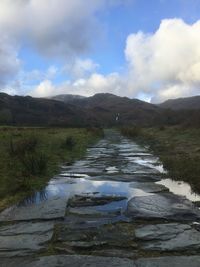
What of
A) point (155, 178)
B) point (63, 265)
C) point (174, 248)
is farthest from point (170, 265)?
point (155, 178)

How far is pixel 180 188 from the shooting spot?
10.7m

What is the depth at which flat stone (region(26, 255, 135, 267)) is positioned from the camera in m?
5.17

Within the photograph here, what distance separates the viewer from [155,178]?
1242cm

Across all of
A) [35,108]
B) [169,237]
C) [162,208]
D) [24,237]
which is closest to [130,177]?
[162,208]

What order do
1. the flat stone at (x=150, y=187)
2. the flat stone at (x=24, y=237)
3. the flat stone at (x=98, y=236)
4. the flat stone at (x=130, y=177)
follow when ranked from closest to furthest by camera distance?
the flat stone at (x=24, y=237) < the flat stone at (x=98, y=236) < the flat stone at (x=150, y=187) < the flat stone at (x=130, y=177)

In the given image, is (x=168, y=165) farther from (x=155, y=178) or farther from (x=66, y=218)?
(x=66, y=218)

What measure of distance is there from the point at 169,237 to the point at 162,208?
1.88m

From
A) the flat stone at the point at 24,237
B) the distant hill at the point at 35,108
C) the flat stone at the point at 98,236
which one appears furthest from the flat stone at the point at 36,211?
the distant hill at the point at 35,108

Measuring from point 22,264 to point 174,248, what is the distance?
6.60ft

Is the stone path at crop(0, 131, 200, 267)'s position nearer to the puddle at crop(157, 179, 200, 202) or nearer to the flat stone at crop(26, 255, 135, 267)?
the flat stone at crop(26, 255, 135, 267)

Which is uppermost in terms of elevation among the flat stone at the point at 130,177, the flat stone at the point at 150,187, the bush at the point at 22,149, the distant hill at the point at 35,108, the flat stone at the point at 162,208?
the distant hill at the point at 35,108

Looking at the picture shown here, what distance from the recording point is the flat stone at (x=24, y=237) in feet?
19.1

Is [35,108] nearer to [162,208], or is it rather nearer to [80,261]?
[162,208]

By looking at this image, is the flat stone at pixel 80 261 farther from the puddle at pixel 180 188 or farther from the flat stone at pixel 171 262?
the puddle at pixel 180 188
